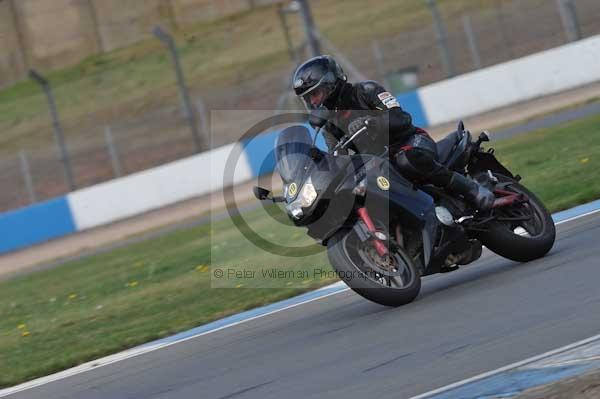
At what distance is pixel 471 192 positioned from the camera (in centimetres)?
764

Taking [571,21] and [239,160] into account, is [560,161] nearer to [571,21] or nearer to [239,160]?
[239,160]

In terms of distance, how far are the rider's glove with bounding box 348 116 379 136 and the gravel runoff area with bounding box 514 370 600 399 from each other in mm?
2992

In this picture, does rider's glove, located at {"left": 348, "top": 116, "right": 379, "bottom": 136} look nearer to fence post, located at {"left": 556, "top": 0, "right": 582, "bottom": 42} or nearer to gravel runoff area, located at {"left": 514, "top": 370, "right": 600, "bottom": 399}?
gravel runoff area, located at {"left": 514, "top": 370, "right": 600, "bottom": 399}

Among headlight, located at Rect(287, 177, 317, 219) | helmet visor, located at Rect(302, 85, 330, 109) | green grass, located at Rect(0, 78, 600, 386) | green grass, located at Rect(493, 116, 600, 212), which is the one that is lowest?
green grass, located at Rect(493, 116, 600, 212)

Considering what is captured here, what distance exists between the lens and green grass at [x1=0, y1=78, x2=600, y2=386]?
29.9 feet

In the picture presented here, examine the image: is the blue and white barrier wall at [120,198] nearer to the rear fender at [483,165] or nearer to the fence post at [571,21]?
the fence post at [571,21]

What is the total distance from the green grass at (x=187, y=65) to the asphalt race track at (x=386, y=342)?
84.9 feet

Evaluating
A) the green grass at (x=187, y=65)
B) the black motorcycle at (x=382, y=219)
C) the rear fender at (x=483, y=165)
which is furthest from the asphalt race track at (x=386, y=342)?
the green grass at (x=187, y=65)

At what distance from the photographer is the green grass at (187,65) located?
1366 inches

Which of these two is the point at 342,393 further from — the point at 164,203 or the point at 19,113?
the point at 19,113

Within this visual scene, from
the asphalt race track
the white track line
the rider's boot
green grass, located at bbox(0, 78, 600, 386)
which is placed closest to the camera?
the white track line

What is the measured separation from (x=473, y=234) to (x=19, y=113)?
1228 inches

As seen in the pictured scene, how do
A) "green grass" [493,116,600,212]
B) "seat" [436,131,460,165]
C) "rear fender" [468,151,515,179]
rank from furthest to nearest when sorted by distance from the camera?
1. "green grass" [493,116,600,212]
2. "rear fender" [468,151,515,179]
3. "seat" [436,131,460,165]

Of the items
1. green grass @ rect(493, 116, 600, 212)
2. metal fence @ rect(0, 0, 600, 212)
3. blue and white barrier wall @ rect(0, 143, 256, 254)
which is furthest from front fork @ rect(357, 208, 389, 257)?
metal fence @ rect(0, 0, 600, 212)
